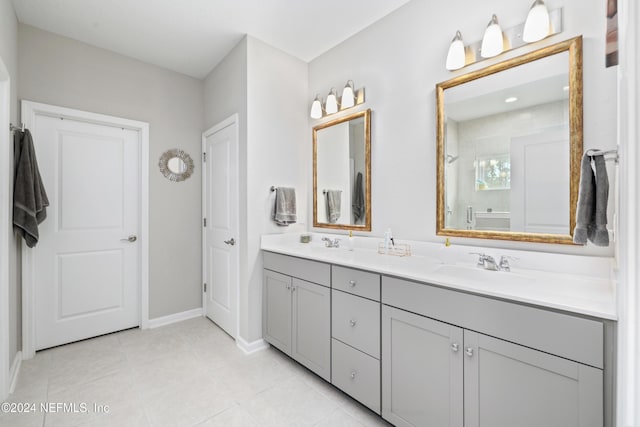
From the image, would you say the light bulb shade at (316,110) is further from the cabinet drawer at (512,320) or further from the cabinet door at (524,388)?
the cabinet door at (524,388)

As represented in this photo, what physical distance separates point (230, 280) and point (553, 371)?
2426mm

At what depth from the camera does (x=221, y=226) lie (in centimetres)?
295

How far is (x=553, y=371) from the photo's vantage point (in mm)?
1051

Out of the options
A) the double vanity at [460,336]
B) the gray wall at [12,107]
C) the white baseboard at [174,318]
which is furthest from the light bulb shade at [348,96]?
the white baseboard at [174,318]

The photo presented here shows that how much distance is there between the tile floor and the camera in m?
1.69

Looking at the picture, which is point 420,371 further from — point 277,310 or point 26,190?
point 26,190

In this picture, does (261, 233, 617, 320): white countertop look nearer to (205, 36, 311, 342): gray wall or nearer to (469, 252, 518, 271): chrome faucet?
(469, 252, 518, 271): chrome faucet

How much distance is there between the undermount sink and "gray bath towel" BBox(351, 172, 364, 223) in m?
0.85

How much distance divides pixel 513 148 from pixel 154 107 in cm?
316

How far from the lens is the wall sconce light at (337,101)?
7.91 ft

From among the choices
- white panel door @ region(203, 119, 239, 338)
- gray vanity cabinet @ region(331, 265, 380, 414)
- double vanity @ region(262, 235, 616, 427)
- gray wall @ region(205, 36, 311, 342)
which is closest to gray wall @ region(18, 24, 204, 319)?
white panel door @ region(203, 119, 239, 338)

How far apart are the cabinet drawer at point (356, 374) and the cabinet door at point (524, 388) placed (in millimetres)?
501

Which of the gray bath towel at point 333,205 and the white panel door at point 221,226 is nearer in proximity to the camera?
the gray bath towel at point 333,205

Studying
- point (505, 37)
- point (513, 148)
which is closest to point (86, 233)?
point (513, 148)
